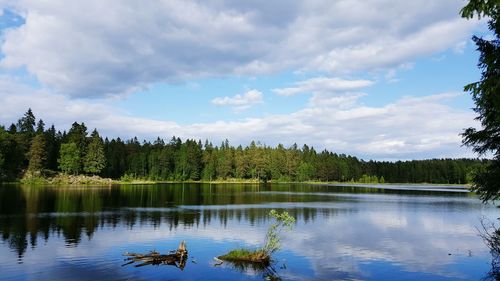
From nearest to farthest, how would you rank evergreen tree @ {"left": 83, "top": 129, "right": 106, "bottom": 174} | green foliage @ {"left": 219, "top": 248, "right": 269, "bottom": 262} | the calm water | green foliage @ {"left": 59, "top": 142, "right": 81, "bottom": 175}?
the calm water, green foliage @ {"left": 219, "top": 248, "right": 269, "bottom": 262}, green foliage @ {"left": 59, "top": 142, "right": 81, "bottom": 175}, evergreen tree @ {"left": 83, "top": 129, "right": 106, "bottom": 174}

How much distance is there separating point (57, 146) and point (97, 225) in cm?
13648

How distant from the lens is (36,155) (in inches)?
5832

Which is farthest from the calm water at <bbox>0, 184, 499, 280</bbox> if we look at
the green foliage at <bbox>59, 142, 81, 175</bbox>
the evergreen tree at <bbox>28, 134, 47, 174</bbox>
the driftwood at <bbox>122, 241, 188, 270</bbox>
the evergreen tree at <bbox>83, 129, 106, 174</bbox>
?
the evergreen tree at <bbox>83, 129, 106, 174</bbox>

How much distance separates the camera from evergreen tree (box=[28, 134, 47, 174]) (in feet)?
486

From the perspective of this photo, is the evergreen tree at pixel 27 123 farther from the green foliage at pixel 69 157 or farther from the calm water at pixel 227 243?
the calm water at pixel 227 243

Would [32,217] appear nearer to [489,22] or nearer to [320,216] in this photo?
[320,216]

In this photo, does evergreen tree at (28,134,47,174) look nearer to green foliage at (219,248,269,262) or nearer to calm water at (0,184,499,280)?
calm water at (0,184,499,280)

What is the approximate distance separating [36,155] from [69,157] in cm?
1191

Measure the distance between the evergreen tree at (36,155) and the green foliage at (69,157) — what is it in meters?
7.67

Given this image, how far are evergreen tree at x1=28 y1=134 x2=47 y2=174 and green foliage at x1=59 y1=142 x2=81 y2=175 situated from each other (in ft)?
25.2

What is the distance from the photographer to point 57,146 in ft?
566

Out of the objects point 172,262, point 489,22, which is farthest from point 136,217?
point 489,22

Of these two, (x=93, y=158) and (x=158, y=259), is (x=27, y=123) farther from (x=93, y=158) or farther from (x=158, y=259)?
(x=158, y=259)

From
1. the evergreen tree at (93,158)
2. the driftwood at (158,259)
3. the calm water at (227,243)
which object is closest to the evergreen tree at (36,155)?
the evergreen tree at (93,158)
